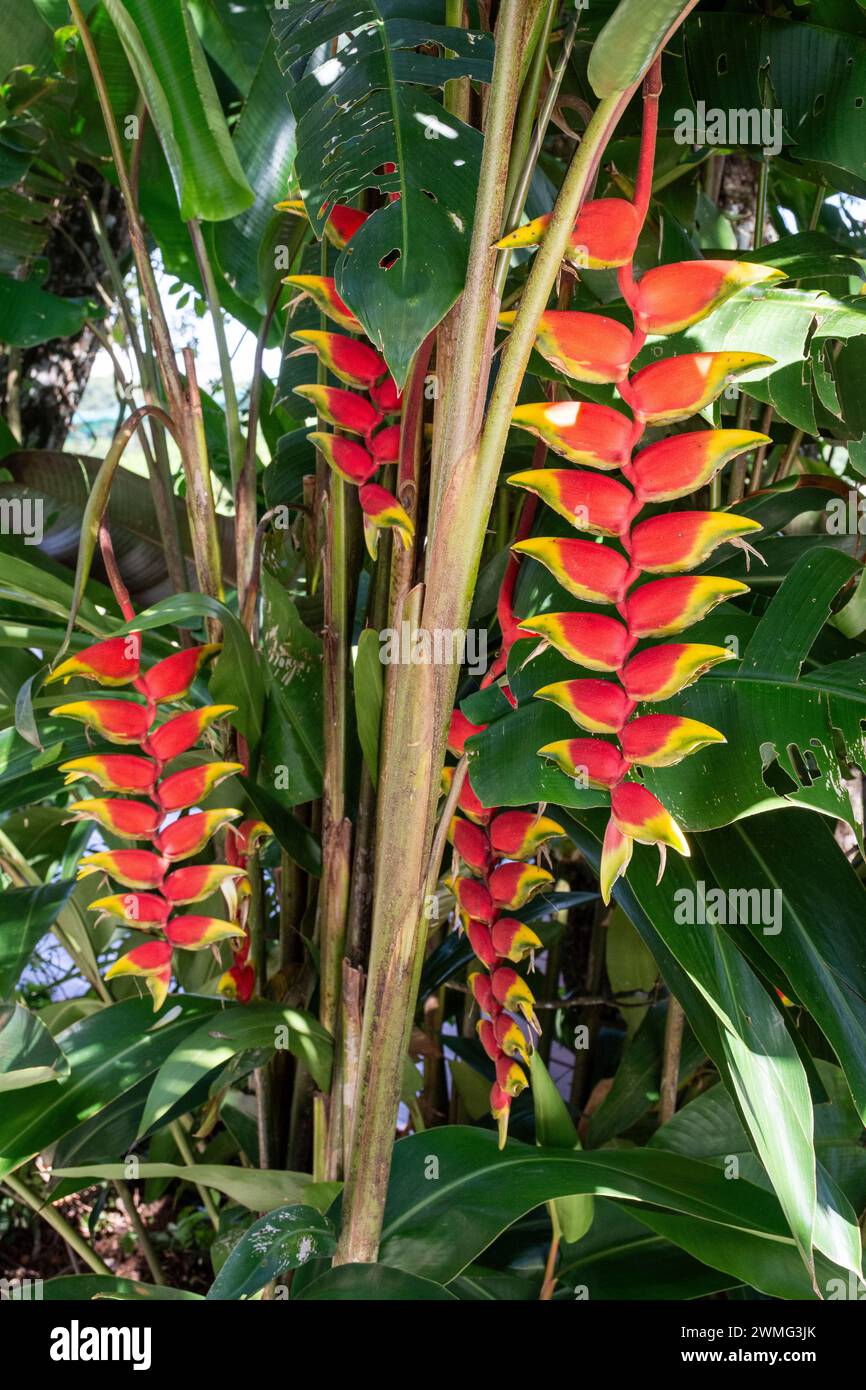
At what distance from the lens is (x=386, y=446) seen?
1.84ft

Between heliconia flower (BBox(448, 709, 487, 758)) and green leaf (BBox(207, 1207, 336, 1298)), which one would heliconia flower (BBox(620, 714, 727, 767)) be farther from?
green leaf (BBox(207, 1207, 336, 1298))

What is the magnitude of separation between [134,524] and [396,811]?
28.3 inches

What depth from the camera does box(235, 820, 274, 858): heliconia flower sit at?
2.19 feet

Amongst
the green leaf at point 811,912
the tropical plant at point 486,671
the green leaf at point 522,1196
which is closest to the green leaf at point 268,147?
the tropical plant at point 486,671

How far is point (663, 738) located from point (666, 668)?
0.10 ft

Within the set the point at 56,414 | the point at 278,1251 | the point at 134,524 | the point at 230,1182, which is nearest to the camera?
the point at 278,1251

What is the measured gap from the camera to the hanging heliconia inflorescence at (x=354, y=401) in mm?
534

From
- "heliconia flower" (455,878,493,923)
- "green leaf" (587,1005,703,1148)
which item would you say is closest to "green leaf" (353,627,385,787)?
"heliconia flower" (455,878,493,923)

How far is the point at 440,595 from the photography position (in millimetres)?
473

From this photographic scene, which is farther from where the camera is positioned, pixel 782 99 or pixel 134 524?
pixel 134 524

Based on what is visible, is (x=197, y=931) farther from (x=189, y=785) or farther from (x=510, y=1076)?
(x=510, y=1076)

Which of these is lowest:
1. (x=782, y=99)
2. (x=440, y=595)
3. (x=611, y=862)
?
(x=611, y=862)

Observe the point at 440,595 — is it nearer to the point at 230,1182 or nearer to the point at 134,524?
the point at 230,1182

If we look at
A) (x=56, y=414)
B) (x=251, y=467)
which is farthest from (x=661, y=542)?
(x=56, y=414)
